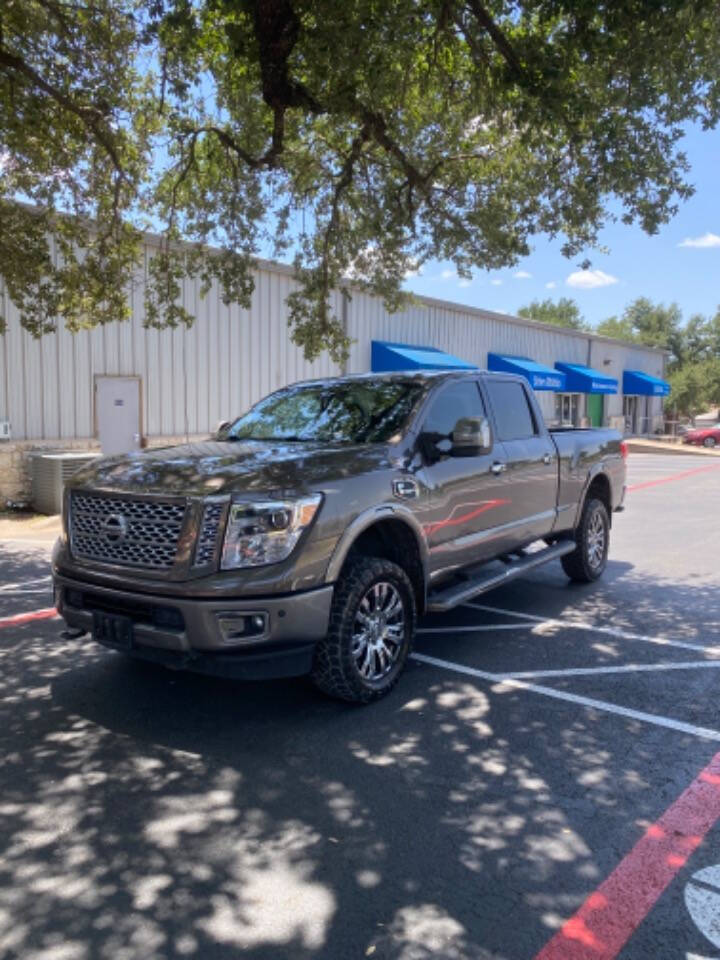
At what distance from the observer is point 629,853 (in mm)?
2941

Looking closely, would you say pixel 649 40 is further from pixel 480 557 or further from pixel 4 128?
pixel 4 128

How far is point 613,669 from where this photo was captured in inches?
199

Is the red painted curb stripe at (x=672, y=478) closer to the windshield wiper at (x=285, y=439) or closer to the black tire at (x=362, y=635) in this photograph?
the windshield wiper at (x=285, y=439)

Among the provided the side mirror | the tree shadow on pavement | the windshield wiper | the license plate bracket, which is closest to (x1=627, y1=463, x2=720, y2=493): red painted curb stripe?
the side mirror

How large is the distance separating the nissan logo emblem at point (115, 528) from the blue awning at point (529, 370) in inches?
902

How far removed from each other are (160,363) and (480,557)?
1069 centimetres

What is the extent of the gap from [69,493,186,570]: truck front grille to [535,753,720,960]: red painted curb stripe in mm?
2474

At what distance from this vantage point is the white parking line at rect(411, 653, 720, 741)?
161 inches

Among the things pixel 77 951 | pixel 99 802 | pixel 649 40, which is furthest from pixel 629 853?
pixel 649 40

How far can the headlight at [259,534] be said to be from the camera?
150 inches

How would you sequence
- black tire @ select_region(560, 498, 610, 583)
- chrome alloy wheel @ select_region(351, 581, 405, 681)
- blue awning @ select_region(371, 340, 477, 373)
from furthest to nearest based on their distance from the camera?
blue awning @ select_region(371, 340, 477, 373)
black tire @ select_region(560, 498, 610, 583)
chrome alloy wheel @ select_region(351, 581, 405, 681)

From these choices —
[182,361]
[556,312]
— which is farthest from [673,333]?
[182,361]

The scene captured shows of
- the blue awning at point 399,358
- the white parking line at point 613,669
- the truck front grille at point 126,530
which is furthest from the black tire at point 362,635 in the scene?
the blue awning at point 399,358

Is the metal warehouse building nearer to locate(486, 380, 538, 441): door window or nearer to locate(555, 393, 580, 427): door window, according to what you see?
locate(486, 380, 538, 441): door window
